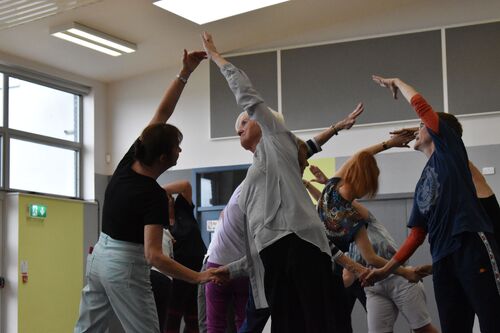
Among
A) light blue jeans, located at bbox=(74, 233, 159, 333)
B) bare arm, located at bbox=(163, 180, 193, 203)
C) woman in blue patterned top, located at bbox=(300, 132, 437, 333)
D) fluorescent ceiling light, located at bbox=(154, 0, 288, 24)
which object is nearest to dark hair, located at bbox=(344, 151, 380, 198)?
woman in blue patterned top, located at bbox=(300, 132, 437, 333)

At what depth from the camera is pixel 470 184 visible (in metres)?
3.21

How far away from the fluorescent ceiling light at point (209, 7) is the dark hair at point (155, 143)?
15.7 ft

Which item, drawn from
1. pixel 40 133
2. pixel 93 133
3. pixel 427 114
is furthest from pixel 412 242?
pixel 93 133

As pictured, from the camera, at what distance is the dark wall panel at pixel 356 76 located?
8.36 metres

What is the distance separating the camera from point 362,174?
410cm

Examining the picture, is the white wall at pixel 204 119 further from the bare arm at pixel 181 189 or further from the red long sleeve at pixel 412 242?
the red long sleeve at pixel 412 242

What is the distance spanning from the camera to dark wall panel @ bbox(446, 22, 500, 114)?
804 centimetres

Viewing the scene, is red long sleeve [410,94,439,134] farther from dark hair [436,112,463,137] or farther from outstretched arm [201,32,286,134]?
outstretched arm [201,32,286,134]

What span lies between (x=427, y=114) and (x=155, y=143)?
1176 mm

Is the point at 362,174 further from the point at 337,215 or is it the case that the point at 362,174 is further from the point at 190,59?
the point at 190,59

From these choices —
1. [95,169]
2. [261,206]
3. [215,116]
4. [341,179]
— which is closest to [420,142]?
[341,179]

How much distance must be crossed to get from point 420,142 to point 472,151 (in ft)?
15.6

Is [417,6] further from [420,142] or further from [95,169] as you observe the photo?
[420,142]

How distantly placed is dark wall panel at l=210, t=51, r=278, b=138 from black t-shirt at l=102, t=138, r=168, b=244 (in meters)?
6.04
